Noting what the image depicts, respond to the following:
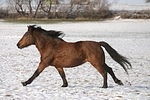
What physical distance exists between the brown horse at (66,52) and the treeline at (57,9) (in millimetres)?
66152

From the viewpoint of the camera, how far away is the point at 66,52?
9320 millimetres

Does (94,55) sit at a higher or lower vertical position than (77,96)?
higher

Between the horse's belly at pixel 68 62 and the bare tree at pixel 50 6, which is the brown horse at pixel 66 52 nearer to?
the horse's belly at pixel 68 62

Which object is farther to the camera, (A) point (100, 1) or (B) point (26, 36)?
(A) point (100, 1)

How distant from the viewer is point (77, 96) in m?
8.18

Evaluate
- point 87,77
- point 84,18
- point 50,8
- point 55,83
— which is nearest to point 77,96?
point 55,83

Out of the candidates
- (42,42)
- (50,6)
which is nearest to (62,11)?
(50,6)

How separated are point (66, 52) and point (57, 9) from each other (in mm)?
73996

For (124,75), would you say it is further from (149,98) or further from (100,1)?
(100,1)

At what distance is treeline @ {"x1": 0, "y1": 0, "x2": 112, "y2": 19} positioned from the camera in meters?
76.9

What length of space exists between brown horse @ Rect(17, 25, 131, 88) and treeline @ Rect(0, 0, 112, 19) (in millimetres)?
66152

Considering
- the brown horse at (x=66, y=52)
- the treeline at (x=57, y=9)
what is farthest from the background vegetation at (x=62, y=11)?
the brown horse at (x=66, y=52)

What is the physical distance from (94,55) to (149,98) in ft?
5.85

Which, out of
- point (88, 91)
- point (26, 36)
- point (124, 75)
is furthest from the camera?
point (124, 75)
